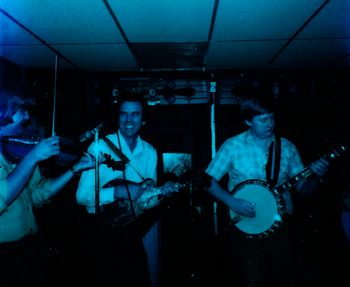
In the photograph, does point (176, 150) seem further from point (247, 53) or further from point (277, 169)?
point (277, 169)

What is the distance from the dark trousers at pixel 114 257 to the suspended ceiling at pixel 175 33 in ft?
5.90

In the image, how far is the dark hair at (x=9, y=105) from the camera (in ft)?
6.35

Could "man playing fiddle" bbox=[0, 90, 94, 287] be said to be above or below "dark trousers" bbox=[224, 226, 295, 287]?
above

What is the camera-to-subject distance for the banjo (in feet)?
8.87

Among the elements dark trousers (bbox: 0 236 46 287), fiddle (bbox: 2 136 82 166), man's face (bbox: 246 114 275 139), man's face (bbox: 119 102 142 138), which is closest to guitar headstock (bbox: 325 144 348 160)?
man's face (bbox: 246 114 275 139)

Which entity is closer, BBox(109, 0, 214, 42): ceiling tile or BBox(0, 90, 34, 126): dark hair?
BBox(0, 90, 34, 126): dark hair

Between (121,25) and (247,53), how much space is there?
1.73 meters

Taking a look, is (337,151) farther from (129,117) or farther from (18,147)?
(18,147)

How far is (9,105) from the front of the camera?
1.96m

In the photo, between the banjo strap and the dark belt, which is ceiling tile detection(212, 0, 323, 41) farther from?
the dark belt

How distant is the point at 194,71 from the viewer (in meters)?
4.75

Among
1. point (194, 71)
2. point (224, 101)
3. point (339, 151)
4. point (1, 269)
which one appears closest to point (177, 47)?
point (194, 71)

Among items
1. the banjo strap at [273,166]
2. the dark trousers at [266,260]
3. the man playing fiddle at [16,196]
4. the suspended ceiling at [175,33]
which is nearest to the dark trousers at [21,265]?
the man playing fiddle at [16,196]

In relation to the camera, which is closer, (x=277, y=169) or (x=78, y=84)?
(x=277, y=169)
